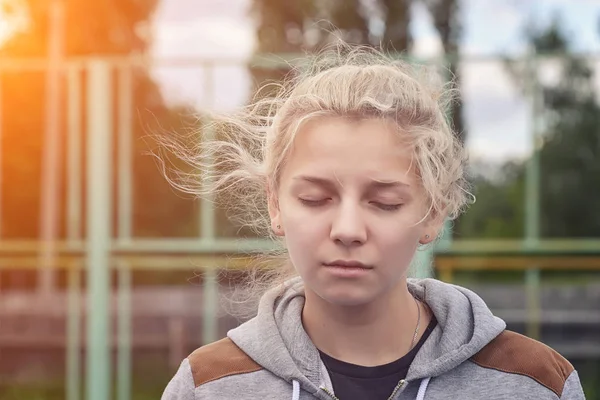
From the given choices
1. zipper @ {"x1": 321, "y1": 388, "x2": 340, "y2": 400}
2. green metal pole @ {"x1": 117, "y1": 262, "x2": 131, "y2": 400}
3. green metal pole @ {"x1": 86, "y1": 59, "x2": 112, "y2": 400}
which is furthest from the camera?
green metal pole @ {"x1": 117, "y1": 262, "x2": 131, "y2": 400}

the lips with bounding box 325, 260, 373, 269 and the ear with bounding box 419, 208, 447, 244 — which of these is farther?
the ear with bounding box 419, 208, 447, 244

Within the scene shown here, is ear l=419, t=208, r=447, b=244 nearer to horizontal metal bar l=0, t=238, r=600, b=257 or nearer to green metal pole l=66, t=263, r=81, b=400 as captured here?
horizontal metal bar l=0, t=238, r=600, b=257

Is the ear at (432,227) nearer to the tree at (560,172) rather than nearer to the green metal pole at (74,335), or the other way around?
the tree at (560,172)

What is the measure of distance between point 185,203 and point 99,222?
1.85ft

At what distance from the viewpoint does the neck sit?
5.37 feet

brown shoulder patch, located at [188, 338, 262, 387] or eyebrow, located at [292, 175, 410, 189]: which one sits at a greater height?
eyebrow, located at [292, 175, 410, 189]

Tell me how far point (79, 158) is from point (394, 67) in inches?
150

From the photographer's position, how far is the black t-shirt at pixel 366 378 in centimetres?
161

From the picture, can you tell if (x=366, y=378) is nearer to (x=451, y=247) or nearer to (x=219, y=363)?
(x=219, y=363)

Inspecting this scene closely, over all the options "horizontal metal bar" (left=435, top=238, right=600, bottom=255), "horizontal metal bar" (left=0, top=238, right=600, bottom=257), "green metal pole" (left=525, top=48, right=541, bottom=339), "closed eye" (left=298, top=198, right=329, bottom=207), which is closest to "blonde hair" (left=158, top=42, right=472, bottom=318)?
"closed eye" (left=298, top=198, right=329, bottom=207)

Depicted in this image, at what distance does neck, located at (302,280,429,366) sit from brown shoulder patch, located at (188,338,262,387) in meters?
0.13

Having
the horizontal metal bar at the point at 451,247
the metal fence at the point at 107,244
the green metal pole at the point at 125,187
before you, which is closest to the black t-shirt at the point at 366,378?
the metal fence at the point at 107,244

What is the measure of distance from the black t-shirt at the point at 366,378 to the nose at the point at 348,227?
0.83ft

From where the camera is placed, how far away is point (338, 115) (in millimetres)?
1590
